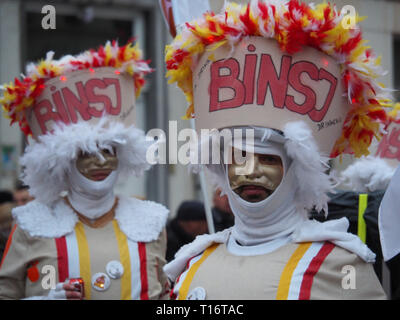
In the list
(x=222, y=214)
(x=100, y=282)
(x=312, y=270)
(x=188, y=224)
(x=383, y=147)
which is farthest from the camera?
(x=222, y=214)

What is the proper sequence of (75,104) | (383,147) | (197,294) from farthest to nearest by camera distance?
(383,147)
(75,104)
(197,294)

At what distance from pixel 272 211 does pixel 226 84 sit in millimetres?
573

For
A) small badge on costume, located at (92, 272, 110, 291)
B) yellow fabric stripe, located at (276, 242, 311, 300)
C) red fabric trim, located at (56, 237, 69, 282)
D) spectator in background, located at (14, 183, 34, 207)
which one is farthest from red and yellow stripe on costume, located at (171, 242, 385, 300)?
spectator in background, located at (14, 183, 34, 207)

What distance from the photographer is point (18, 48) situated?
8.48 meters

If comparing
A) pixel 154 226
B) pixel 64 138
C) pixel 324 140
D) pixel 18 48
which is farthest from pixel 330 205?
pixel 18 48

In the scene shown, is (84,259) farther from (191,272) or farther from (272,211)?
(272,211)

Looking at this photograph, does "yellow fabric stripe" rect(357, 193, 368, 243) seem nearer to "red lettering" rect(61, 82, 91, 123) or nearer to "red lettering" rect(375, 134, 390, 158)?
"red lettering" rect(375, 134, 390, 158)

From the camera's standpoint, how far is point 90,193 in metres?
4.16

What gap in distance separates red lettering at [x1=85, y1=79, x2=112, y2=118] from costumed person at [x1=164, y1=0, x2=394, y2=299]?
59.6 inches

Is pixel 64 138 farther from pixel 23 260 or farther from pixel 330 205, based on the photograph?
pixel 330 205

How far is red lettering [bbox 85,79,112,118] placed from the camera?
4328mm

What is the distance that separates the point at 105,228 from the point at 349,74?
2032 millimetres

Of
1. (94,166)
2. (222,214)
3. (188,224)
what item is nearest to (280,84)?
(94,166)

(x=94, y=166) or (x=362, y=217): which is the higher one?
(x=94, y=166)
